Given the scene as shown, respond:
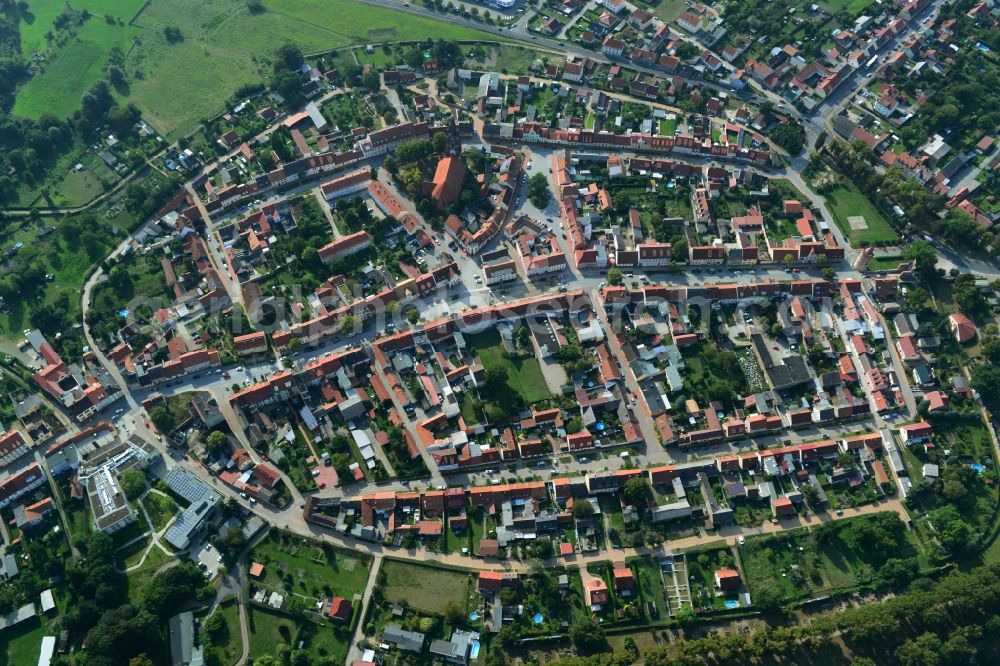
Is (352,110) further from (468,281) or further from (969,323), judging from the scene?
(969,323)

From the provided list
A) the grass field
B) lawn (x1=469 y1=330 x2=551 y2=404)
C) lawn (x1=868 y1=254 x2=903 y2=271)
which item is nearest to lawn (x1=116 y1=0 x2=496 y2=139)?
the grass field

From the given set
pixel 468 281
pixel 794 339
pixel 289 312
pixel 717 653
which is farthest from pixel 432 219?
pixel 717 653

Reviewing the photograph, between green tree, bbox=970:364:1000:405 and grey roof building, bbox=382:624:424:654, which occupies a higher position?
green tree, bbox=970:364:1000:405

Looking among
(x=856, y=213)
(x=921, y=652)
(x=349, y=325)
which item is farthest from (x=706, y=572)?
(x=856, y=213)

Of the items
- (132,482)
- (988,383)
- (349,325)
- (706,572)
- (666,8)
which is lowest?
(132,482)

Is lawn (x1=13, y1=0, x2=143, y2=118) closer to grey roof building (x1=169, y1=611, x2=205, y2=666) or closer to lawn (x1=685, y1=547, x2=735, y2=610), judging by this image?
grey roof building (x1=169, y1=611, x2=205, y2=666)

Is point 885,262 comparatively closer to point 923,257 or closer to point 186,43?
point 923,257
